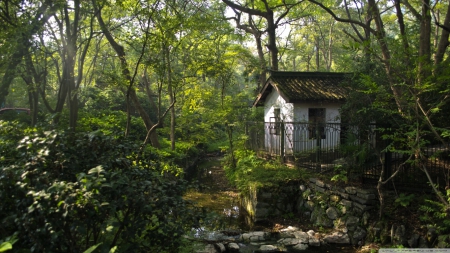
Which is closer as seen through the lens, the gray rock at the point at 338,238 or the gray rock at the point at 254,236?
the gray rock at the point at 338,238

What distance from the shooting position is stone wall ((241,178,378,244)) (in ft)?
22.8

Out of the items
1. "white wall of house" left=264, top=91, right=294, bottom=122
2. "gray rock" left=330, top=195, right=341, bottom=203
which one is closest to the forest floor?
"gray rock" left=330, top=195, right=341, bottom=203

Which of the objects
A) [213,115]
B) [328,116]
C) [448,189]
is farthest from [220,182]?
[448,189]

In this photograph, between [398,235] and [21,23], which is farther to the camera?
[21,23]

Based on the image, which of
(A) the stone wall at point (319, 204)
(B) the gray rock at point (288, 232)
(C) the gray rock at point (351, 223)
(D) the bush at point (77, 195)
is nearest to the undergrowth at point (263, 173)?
(A) the stone wall at point (319, 204)

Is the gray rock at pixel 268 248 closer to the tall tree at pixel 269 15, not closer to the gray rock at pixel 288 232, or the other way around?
the gray rock at pixel 288 232

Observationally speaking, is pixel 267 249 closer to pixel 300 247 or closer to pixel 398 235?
pixel 300 247

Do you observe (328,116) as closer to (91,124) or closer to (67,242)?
(91,124)

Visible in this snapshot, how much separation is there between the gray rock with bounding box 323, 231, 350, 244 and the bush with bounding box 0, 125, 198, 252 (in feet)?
14.1

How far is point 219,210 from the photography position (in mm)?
9938

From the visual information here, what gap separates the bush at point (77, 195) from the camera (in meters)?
2.52

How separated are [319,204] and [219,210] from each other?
3301mm

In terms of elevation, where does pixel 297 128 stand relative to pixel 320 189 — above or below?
above

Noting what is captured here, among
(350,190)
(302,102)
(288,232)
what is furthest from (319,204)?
(302,102)
